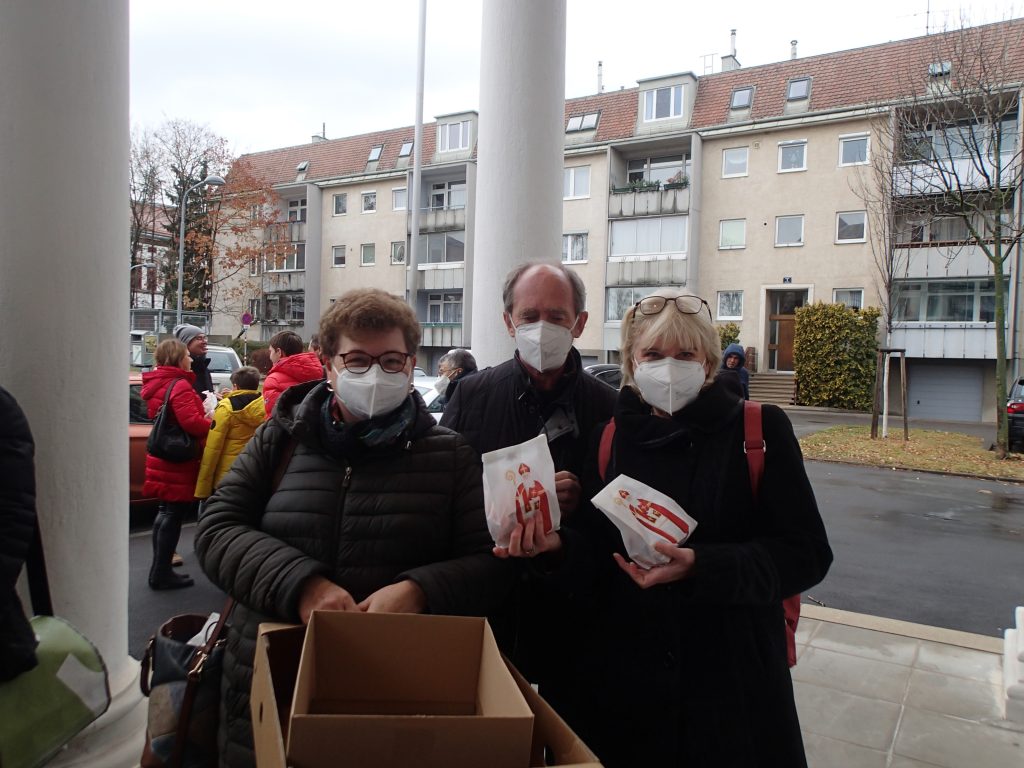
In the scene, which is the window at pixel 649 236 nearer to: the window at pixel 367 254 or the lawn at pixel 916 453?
the window at pixel 367 254

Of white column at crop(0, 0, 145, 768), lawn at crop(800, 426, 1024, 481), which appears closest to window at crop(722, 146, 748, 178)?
lawn at crop(800, 426, 1024, 481)

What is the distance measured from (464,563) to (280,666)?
0.54 metres

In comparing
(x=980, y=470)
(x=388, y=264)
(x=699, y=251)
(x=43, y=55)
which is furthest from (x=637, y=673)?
(x=388, y=264)

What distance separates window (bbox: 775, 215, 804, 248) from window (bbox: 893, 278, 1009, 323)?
13.9ft

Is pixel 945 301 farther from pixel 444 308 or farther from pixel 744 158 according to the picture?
pixel 444 308

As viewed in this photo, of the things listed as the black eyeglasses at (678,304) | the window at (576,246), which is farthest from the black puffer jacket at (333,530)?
the window at (576,246)

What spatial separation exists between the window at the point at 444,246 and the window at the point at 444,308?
192cm

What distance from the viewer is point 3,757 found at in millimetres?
1854

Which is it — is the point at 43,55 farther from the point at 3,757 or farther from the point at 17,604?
the point at 3,757

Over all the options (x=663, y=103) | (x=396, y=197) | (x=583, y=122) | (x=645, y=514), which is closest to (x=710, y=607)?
(x=645, y=514)

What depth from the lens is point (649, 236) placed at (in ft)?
108

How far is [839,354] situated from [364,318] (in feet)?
91.5

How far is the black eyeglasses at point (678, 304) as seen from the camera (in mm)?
2119

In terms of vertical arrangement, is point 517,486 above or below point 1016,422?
above
